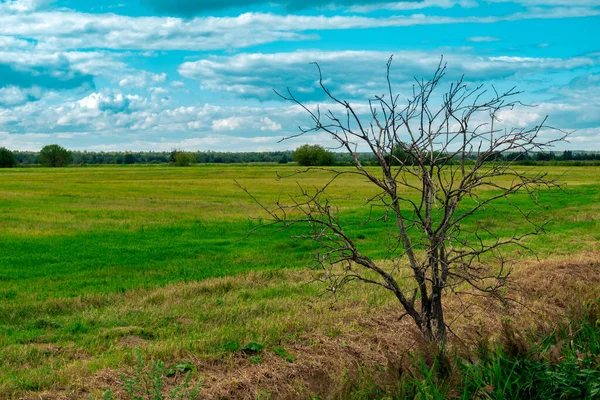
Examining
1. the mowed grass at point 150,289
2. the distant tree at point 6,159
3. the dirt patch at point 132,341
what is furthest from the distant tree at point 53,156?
the dirt patch at point 132,341

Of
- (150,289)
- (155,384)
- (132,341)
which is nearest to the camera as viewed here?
(155,384)

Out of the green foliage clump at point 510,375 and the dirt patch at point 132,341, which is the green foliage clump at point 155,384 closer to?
the dirt patch at point 132,341

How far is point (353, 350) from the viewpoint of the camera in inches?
296

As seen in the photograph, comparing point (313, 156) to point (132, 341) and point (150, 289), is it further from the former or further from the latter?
point (132, 341)

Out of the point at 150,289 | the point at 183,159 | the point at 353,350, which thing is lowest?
the point at 150,289

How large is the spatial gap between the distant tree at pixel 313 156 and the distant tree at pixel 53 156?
66368 mm

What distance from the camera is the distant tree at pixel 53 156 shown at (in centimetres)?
15738

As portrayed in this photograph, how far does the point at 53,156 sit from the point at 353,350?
16538cm

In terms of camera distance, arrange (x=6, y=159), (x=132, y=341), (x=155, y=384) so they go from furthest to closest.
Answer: (x=6, y=159) < (x=132, y=341) < (x=155, y=384)

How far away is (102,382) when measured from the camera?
650 cm

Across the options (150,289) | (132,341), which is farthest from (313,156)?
(132,341)

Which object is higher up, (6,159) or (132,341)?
(6,159)

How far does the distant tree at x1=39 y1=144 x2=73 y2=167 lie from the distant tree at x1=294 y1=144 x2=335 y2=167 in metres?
66.4

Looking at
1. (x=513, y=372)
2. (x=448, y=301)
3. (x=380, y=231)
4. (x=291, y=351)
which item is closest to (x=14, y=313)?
(x=291, y=351)
